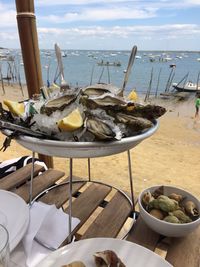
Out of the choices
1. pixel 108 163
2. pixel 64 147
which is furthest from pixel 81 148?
pixel 108 163

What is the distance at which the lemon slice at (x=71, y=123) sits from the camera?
1.45 ft

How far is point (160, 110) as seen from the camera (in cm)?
53

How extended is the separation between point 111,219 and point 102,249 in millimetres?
170

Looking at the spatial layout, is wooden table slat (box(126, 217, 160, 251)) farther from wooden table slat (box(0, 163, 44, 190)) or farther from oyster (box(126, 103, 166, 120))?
wooden table slat (box(0, 163, 44, 190))

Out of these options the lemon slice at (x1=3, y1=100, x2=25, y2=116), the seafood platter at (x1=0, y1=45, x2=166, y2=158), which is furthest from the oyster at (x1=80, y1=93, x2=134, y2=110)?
the lemon slice at (x1=3, y1=100, x2=25, y2=116)

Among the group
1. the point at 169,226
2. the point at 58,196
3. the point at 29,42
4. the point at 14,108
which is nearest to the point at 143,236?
the point at 169,226

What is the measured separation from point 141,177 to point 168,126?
388 cm

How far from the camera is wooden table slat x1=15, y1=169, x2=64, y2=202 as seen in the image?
2.53 feet

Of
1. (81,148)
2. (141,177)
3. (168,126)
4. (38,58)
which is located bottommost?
(168,126)

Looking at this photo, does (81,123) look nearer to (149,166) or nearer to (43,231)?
(43,231)

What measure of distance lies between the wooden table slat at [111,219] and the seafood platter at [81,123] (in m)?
0.23

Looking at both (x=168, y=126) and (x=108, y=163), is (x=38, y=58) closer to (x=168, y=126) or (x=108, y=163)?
(x=108, y=163)

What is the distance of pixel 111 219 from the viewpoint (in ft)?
2.12

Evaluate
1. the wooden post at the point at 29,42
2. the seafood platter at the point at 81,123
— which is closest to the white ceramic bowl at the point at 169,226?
the seafood platter at the point at 81,123
